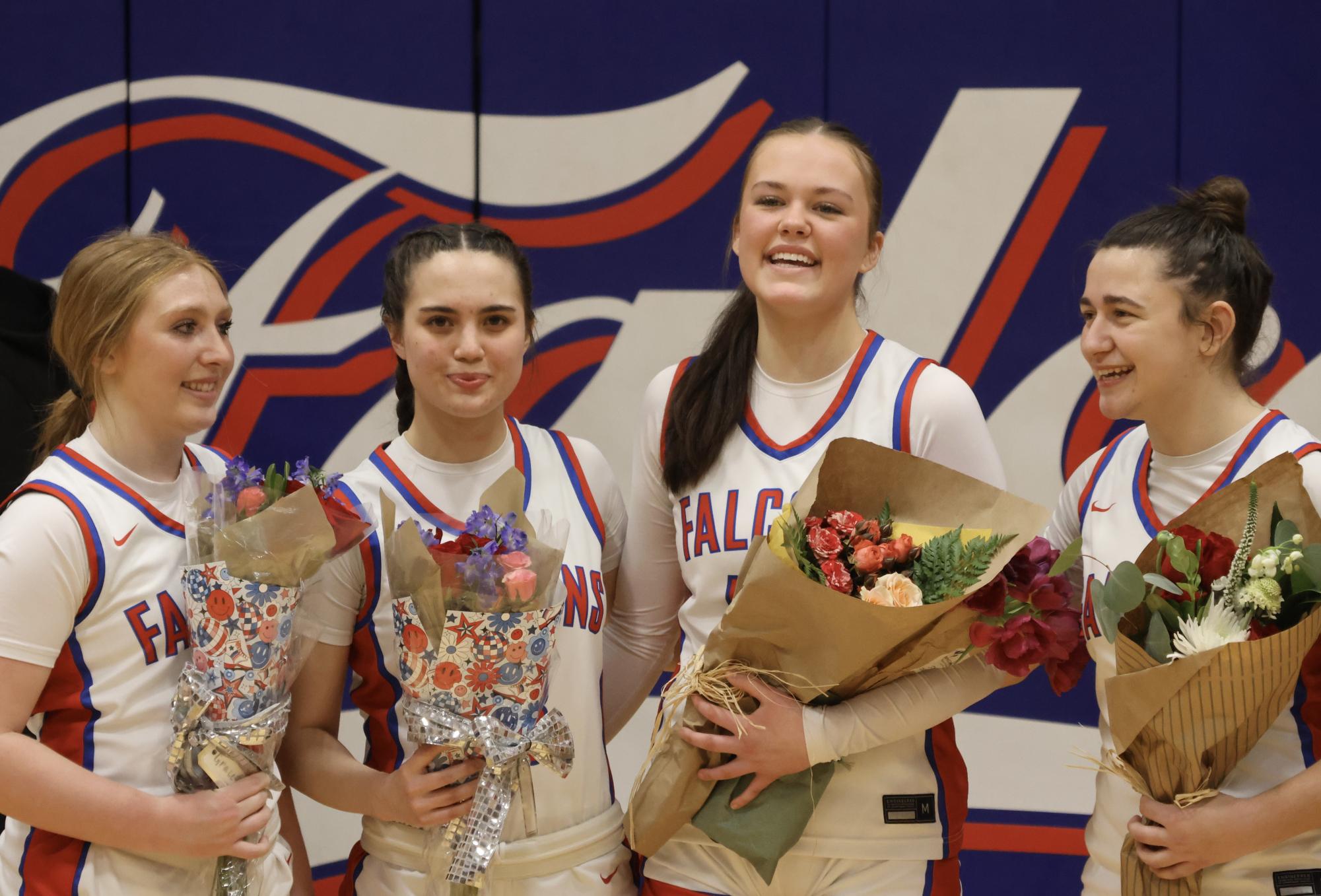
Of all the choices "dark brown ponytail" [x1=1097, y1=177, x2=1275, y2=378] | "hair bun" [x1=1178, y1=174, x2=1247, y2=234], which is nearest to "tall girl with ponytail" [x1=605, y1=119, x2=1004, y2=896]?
"dark brown ponytail" [x1=1097, y1=177, x2=1275, y2=378]

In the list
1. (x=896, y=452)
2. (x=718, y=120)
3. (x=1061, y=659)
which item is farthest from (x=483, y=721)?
(x=718, y=120)

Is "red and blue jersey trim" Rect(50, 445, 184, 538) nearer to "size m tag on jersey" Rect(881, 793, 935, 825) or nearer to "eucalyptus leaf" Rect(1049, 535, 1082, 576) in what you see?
"size m tag on jersey" Rect(881, 793, 935, 825)

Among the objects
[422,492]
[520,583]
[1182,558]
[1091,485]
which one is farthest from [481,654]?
[1091,485]

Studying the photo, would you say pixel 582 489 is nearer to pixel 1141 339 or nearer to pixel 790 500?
pixel 790 500

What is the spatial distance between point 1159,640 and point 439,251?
4.50 ft

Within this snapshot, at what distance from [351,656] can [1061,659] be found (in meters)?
1.20

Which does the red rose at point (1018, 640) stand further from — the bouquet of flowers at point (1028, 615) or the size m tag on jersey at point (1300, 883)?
the size m tag on jersey at point (1300, 883)

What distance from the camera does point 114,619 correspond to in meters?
2.02

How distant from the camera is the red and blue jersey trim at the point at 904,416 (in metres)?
2.18

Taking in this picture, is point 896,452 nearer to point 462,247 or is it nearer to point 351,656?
point 462,247

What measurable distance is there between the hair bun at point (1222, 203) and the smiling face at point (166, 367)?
1.76 metres

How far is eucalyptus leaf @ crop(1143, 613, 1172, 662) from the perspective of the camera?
1.89m

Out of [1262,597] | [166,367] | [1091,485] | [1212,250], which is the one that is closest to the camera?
[1262,597]

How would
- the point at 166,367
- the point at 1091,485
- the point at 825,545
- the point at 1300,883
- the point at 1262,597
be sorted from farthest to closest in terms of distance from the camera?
the point at 1091,485
the point at 166,367
the point at 1300,883
the point at 825,545
the point at 1262,597
